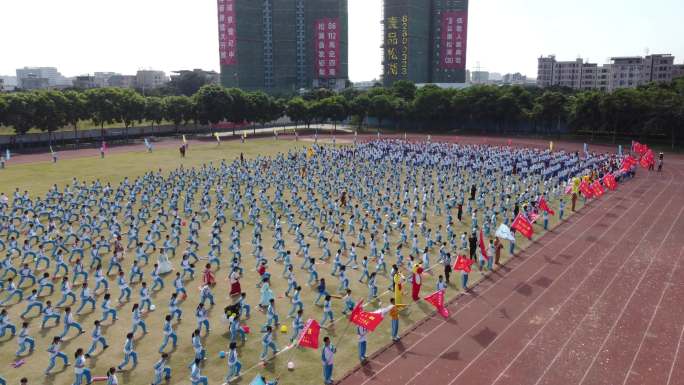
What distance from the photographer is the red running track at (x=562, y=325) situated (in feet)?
41.1

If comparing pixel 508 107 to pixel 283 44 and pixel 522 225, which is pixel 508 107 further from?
pixel 283 44

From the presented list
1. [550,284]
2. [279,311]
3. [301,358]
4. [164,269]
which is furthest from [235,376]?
[550,284]

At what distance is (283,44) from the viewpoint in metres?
129

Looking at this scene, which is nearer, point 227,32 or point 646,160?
point 646,160

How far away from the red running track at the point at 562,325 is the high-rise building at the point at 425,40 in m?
101

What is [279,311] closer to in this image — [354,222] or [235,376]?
[235,376]

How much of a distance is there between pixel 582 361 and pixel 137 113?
62028mm

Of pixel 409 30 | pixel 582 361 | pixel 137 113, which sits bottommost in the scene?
pixel 582 361

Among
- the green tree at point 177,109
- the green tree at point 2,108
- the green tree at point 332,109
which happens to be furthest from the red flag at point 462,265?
the green tree at point 332,109

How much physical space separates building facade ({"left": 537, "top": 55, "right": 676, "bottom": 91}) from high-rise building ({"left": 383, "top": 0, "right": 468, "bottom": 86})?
86.4 ft

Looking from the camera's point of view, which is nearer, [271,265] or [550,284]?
[550,284]

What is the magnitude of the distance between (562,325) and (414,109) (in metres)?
62.9

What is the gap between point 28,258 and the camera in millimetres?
20500

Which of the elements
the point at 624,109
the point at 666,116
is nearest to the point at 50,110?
the point at 624,109
